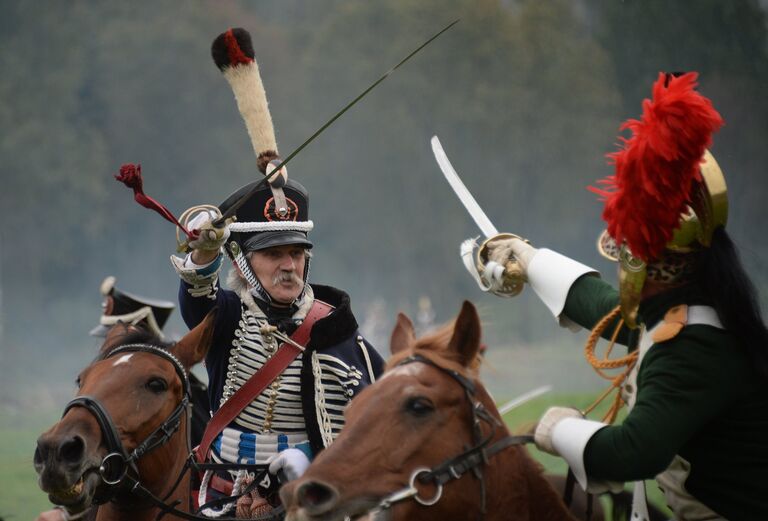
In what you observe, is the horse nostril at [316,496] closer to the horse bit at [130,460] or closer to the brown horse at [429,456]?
the brown horse at [429,456]

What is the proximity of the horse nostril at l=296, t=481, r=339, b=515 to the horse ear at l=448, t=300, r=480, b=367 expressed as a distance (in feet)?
2.15

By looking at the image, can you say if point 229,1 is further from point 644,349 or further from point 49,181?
point 644,349

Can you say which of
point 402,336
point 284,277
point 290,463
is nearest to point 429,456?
point 402,336

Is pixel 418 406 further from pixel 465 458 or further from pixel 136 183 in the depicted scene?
pixel 136 183

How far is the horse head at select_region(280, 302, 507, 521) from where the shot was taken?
9.40ft

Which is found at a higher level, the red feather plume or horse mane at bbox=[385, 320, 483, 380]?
the red feather plume

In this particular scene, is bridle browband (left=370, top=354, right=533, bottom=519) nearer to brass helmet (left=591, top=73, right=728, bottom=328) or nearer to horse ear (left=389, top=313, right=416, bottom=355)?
horse ear (left=389, top=313, right=416, bottom=355)

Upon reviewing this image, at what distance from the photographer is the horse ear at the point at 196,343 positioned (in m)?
4.65

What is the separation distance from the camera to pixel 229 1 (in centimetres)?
2623

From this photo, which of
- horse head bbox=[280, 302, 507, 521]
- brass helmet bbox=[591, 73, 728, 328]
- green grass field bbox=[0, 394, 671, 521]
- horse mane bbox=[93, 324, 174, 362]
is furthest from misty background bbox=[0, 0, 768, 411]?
brass helmet bbox=[591, 73, 728, 328]

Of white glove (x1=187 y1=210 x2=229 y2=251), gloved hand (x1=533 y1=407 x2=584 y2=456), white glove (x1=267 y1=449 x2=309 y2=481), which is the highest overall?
white glove (x1=187 y1=210 x2=229 y2=251)

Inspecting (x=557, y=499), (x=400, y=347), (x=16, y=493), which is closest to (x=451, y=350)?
(x=400, y=347)

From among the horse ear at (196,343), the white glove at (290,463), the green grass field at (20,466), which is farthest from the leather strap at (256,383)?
the green grass field at (20,466)

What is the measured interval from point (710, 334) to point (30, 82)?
25.2 metres
